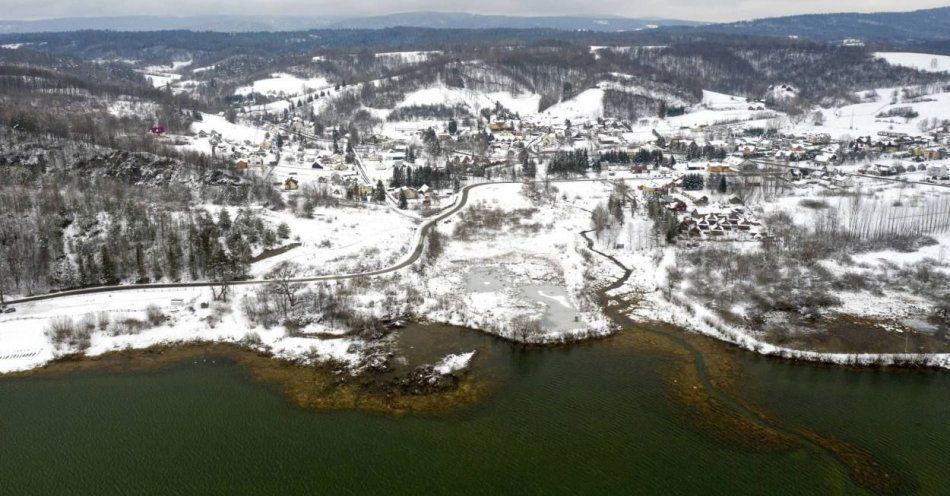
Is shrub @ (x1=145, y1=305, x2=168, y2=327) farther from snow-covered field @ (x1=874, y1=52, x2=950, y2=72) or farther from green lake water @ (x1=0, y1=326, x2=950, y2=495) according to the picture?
snow-covered field @ (x1=874, y1=52, x2=950, y2=72)

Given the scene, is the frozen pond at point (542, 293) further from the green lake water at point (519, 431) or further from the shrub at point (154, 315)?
the shrub at point (154, 315)

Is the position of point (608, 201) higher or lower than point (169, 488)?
higher

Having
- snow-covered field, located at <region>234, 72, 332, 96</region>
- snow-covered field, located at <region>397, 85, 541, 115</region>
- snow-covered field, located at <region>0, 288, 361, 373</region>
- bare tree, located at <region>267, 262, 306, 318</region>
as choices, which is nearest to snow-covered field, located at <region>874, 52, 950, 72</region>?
snow-covered field, located at <region>397, 85, 541, 115</region>

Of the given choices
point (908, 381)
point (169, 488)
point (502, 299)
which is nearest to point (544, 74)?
point (502, 299)

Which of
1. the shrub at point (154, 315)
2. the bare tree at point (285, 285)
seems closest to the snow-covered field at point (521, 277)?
the bare tree at point (285, 285)

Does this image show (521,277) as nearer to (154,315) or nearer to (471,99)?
(154,315)

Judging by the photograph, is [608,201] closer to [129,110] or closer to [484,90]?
[129,110]
